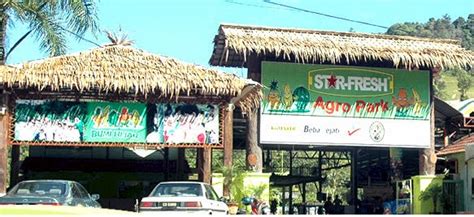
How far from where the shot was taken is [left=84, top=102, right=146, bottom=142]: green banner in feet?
60.0

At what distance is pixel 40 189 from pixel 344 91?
10111 millimetres

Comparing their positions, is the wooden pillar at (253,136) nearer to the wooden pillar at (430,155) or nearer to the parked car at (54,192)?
the wooden pillar at (430,155)

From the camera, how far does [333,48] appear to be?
20750 mm

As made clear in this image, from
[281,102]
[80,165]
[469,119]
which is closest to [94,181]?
[80,165]

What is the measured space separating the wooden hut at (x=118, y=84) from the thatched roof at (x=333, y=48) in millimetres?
2070

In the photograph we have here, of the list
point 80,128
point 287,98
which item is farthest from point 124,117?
point 287,98

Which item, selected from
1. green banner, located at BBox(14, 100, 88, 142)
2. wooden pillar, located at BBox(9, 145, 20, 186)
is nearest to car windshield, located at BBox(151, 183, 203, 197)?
green banner, located at BBox(14, 100, 88, 142)

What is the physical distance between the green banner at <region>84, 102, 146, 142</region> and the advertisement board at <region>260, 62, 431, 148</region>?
392 centimetres

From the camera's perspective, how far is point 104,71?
17734 millimetres

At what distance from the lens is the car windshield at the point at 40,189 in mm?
14328

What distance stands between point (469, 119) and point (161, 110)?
12088mm

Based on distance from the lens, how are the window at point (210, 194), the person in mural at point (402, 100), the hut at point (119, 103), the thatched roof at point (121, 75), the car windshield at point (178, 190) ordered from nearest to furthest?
the car windshield at point (178, 190)
the window at point (210, 194)
the thatched roof at point (121, 75)
the hut at point (119, 103)
the person in mural at point (402, 100)

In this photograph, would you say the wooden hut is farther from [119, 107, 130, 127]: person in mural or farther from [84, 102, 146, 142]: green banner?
[119, 107, 130, 127]: person in mural

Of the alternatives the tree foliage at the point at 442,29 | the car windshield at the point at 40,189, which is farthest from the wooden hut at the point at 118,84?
the tree foliage at the point at 442,29
